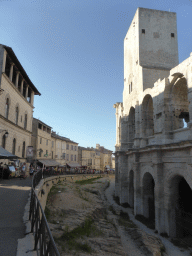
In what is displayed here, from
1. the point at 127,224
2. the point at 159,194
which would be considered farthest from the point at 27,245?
the point at 127,224

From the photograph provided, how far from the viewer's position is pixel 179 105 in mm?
14578

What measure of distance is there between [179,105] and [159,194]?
678 centimetres

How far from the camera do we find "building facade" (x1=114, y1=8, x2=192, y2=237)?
12.8m

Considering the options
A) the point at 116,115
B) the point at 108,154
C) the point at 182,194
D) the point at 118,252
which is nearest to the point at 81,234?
the point at 118,252

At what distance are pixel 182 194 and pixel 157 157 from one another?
4027 mm

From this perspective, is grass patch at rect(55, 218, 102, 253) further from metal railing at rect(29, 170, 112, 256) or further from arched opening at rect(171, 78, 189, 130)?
arched opening at rect(171, 78, 189, 130)

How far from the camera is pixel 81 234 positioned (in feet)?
33.7

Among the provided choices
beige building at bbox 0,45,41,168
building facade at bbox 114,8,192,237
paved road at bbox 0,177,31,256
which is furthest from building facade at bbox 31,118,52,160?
paved road at bbox 0,177,31,256

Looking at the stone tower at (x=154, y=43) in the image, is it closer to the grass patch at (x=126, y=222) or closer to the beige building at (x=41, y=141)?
the grass patch at (x=126, y=222)

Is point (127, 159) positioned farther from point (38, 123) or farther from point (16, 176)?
point (38, 123)

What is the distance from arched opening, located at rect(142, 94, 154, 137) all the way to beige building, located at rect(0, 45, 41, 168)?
11825mm

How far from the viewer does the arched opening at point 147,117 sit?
1797cm

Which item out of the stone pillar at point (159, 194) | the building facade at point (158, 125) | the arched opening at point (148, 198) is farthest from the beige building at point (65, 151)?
the stone pillar at point (159, 194)

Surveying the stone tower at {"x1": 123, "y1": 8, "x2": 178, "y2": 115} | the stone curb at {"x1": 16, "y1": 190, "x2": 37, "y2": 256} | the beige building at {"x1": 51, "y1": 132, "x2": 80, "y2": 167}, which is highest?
the stone tower at {"x1": 123, "y1": 8, "x2": 178, "y2": 115}
